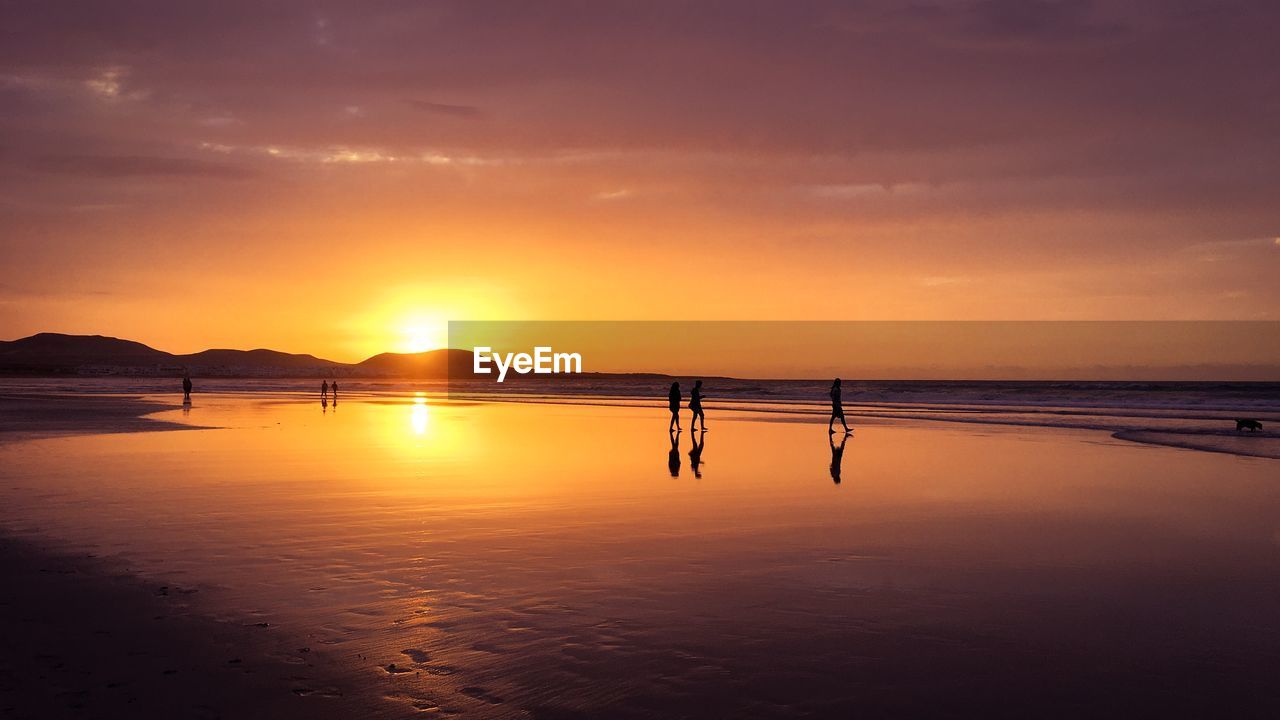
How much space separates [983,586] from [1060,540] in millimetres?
3257

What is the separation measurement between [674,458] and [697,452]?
6.29 feet

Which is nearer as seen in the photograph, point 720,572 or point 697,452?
point 720,572

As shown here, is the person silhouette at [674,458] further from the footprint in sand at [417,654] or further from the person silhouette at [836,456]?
the footprint in sand at [417,654]

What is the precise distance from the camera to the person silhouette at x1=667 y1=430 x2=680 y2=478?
1894cm

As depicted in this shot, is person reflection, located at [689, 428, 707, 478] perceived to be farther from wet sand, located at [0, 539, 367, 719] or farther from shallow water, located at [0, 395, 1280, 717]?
wet sand, located at [0, 539, 367, 719]

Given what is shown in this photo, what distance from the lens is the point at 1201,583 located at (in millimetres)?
9016

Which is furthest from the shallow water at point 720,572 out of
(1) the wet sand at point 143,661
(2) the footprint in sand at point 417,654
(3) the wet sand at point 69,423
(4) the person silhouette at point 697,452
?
(3) the wet sand at point 69,423

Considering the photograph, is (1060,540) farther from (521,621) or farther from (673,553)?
(521,621)

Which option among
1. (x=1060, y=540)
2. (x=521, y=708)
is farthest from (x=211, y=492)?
(x=1060, y=540)

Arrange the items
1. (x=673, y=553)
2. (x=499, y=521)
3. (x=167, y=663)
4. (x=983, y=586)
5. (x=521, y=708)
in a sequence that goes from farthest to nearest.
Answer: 1. (x=499, y=521)
2. (x=673, y=553)
3. (x=983, y=586)
4. (x=167, y=663)
5. (x=521, y=708)

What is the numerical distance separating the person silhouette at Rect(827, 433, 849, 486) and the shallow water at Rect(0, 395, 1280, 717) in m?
0.49

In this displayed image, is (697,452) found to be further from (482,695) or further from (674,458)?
(482,695)

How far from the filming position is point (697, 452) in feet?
77.7

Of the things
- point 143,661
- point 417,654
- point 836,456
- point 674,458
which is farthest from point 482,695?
point 836,456
